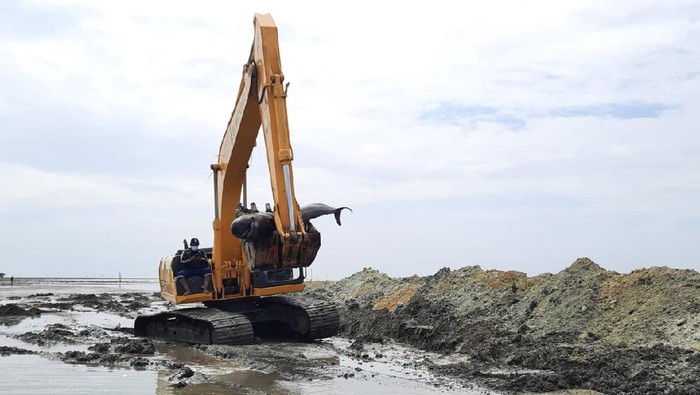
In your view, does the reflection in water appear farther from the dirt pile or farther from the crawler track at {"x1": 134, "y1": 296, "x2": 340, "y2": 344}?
the dirt pile

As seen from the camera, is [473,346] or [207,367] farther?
[473,346]

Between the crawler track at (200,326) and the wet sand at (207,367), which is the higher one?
the crawler track at (200,326)

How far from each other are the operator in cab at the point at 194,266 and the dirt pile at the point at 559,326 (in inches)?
135

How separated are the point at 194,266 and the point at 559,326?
290 inches

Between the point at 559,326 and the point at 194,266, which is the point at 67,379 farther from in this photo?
the point at 559,326

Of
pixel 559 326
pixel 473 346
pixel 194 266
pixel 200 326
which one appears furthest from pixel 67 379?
pixel 559 326

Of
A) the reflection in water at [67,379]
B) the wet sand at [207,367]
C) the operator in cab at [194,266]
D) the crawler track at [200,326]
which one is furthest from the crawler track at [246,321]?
the reflection in water at [67,379]

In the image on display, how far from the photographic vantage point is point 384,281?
27.0 m

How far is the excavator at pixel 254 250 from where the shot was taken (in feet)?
40.8

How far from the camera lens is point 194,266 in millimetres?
15516

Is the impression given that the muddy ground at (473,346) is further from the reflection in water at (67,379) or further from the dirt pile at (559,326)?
the reflection in water at (67,379)

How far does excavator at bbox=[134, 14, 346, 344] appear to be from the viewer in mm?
12438

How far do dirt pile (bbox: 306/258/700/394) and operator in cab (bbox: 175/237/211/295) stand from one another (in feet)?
11.2

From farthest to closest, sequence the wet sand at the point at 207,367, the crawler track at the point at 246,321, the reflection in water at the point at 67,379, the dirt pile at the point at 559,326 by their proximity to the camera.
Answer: the crawler track at the point at 246,321, the dirt pile at the point at 559,326, the wet sand at the point at 207,367, the reflection in water at the point at 67,379
